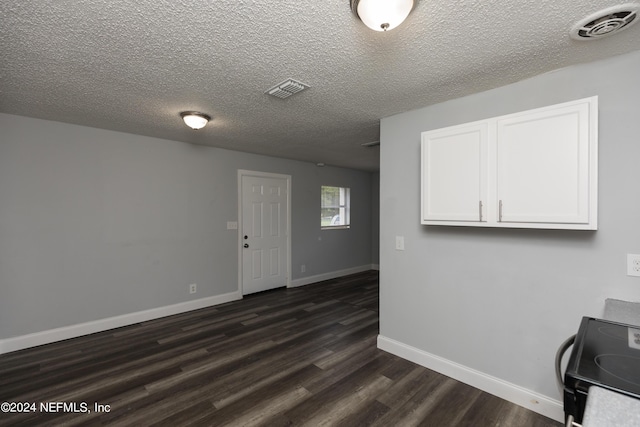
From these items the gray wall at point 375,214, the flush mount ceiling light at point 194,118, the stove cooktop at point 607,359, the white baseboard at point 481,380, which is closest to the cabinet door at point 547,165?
the stove cooktop at point 607,359

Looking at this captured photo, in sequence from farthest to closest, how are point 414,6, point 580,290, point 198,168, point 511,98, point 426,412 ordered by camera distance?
point 198,168 < point 511,98 < point 426,412 < point 580,290 < point 414,6

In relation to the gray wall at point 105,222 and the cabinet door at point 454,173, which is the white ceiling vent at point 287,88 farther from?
the gray wall at point 105,222

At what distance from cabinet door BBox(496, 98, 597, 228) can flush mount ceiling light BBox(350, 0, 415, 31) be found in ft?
3.85

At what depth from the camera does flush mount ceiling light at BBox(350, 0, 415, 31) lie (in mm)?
1234

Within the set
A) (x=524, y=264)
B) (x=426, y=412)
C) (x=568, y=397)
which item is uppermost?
(x=524, y=264)

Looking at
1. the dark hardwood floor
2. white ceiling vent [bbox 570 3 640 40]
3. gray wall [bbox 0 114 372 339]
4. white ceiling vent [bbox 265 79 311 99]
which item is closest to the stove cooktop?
the dark hardwood floor

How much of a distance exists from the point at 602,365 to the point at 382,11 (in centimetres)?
163

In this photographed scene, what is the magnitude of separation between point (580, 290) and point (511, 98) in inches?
57.2

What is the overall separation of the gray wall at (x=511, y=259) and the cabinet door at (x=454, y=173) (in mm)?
269

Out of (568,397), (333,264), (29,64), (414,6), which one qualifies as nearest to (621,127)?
(414,6)

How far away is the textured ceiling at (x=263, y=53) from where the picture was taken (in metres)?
1.37

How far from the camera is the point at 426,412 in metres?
2.00

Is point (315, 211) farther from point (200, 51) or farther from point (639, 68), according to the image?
point (639, 68)

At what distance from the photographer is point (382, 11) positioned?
1261 millimetres
